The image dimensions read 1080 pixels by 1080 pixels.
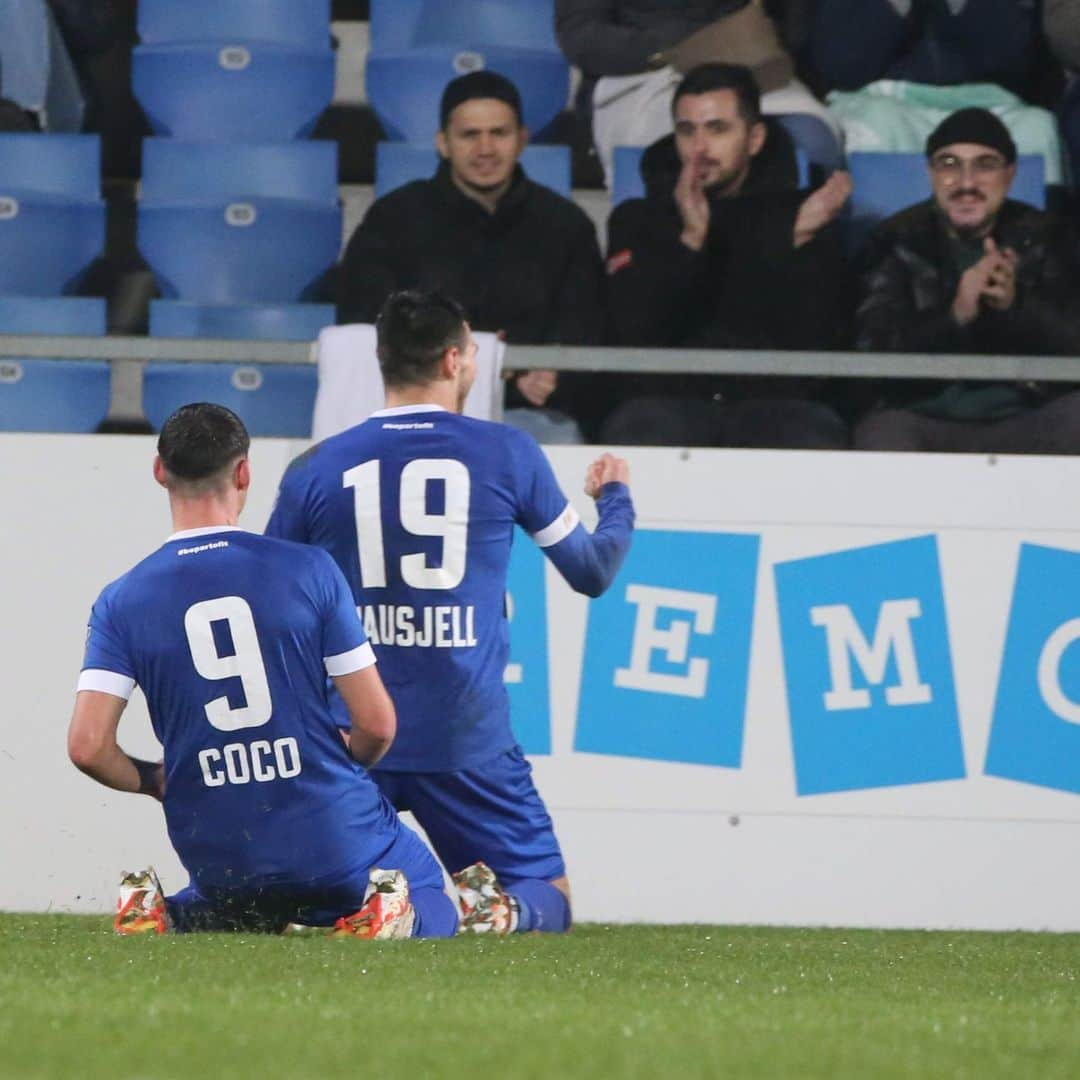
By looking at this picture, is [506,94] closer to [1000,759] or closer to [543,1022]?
[1000,759]

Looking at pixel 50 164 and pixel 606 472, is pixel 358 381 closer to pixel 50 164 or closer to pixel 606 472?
pixel 606 472

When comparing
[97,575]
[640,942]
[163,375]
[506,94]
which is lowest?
[640,942]

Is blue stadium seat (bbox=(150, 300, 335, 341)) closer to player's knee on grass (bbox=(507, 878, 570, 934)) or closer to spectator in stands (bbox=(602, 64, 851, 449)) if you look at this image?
spectator in stands (bbox=(602, 64, 851, 449))

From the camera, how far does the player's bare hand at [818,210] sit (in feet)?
25.9

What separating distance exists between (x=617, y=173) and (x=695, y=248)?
0.93 m

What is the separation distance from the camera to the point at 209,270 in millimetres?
8852

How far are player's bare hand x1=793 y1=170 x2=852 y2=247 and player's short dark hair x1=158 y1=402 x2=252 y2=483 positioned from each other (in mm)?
3377

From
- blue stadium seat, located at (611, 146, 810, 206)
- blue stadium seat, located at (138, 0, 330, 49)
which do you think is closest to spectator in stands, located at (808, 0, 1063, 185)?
blue stadium seat, located at (611, 146, 810, 206)

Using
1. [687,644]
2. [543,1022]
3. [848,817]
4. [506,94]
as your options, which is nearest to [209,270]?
[506,94]

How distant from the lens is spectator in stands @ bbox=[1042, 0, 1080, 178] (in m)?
9.05

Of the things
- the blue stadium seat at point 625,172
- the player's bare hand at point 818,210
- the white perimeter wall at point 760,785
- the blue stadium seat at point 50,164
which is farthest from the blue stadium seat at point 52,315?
the player's bare hand at point 818,210

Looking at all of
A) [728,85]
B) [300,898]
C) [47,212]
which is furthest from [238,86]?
[300,898]

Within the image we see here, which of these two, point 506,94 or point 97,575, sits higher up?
point 506,94

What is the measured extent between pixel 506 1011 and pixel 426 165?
5836 mm
